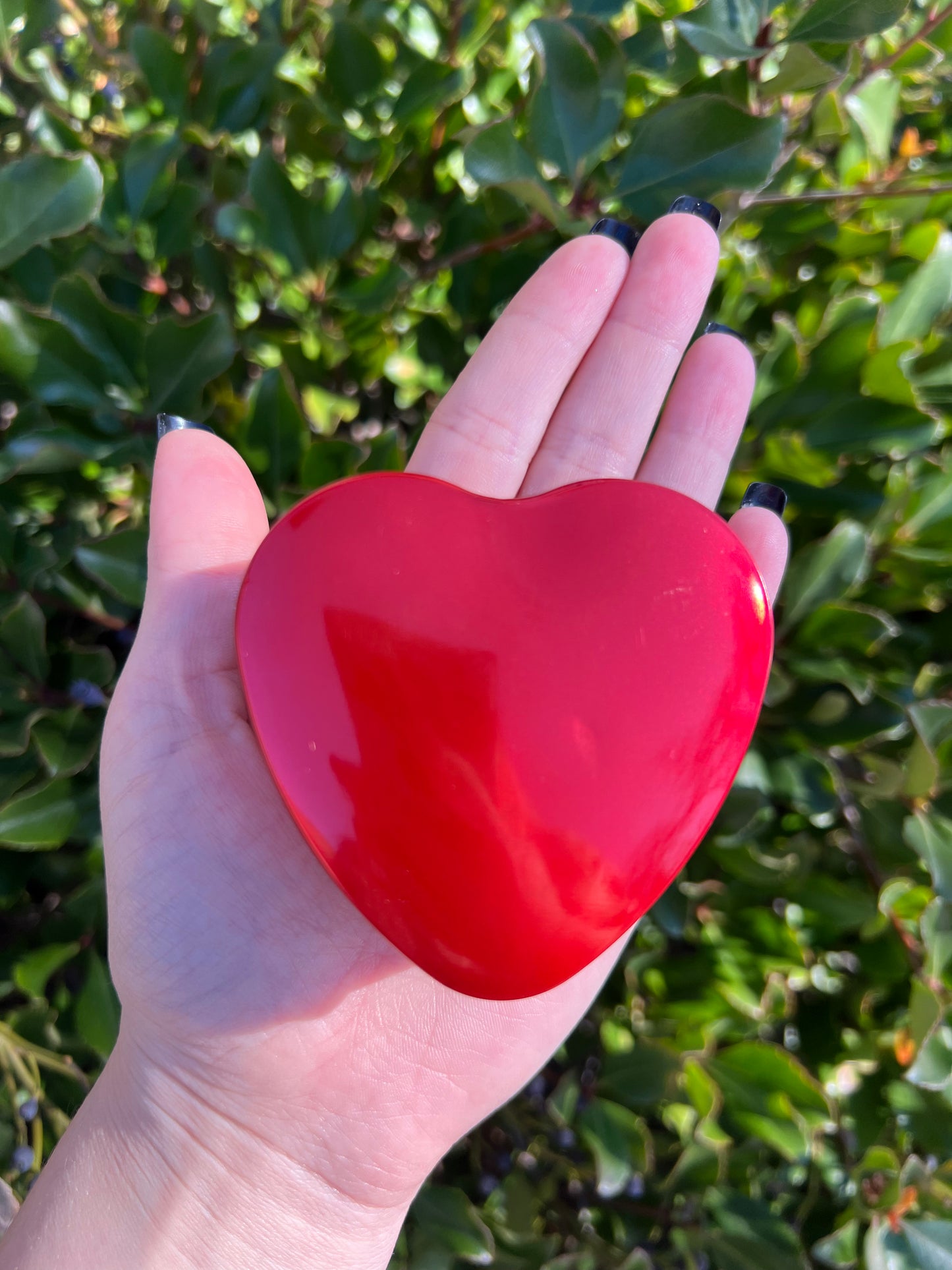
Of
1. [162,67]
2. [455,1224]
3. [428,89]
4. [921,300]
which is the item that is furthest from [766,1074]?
[162,67]

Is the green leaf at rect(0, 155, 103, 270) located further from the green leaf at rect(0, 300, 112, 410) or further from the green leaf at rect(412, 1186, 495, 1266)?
the green leaf at rect(412, 1186, 495, 1266)

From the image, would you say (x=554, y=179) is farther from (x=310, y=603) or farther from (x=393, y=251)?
(x=310, y=603)

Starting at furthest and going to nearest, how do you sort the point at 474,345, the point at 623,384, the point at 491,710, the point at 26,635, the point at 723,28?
the point at 474,345, the point at 623,384, the point at 26,635, the point at 723,28, the point at 491,710

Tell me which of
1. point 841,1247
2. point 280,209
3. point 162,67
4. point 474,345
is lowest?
point 841,1247

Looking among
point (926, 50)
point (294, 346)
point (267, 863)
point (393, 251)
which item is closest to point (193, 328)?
point (294, 346)

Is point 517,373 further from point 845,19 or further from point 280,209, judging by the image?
point 845,19

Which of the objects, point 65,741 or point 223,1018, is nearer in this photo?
point 223,1018

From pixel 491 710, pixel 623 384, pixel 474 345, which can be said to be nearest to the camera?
pixel 491 710
